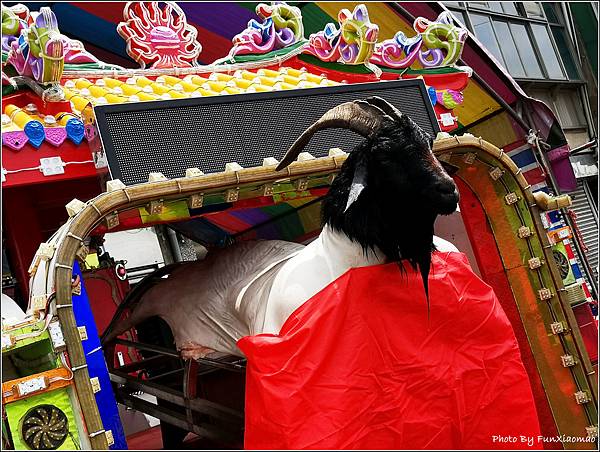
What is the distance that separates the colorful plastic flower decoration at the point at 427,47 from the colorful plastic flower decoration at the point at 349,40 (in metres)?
0.27

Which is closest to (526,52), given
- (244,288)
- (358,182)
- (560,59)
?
(560,59)

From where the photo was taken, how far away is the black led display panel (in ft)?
11.5

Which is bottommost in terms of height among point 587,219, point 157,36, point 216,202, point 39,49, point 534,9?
point 587,219

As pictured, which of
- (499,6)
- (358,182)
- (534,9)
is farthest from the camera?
(534,9)

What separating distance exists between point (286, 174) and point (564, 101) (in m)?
9.68

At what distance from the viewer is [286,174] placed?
3627 millimetres

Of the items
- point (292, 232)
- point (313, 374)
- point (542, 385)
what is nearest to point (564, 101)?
point (292, 232)

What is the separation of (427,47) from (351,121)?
213cm

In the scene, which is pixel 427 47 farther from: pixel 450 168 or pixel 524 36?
pixel 524 36

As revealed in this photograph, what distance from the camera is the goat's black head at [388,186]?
10.5 ft

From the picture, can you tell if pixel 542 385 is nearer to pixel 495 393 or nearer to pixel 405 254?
pixel 495 393

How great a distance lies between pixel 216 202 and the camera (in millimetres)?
3580

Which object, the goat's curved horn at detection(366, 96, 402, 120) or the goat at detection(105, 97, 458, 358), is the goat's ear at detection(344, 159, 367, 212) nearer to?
the goat at detection(105, 97, 458, 358)

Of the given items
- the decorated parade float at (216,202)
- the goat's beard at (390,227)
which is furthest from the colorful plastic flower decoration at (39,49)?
the goat's beard at (390,227)
